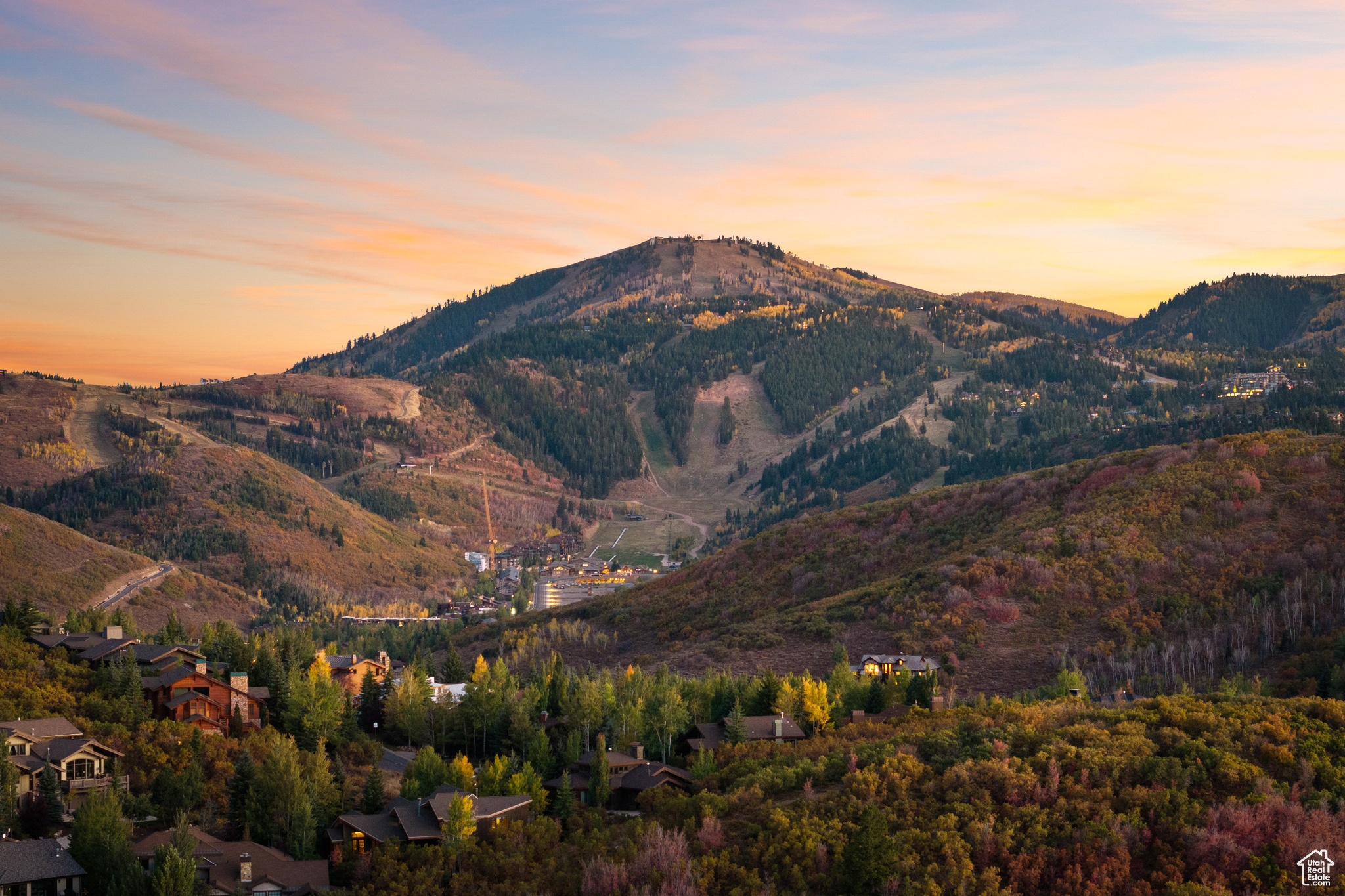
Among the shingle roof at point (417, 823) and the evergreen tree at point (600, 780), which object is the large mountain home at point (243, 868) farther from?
the evergreen tree at point (600, 780)

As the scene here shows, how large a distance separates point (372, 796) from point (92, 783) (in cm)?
1269

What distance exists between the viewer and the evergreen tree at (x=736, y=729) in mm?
72000

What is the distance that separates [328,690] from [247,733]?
21.2 feet

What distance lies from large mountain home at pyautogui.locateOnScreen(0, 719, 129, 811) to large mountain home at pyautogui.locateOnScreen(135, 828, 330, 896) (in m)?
7.45

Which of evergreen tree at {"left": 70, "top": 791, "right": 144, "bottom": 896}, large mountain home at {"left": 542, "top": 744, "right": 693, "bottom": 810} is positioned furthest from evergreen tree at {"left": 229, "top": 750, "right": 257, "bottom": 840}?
large mountain home at {"left": 542, "top": 744, "right": 693, "bottom": 810}

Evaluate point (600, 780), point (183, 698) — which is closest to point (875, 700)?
point (600, 780)

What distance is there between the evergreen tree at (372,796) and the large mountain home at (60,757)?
10.8 m

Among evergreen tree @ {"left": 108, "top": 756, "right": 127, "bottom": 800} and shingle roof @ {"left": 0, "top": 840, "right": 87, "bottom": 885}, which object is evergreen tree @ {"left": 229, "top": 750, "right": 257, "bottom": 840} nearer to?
evergreen tree @ {"left": 108, "top": 756, "right": 127, "bottom": 800}

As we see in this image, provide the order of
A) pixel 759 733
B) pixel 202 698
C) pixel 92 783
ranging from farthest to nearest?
pixel 202 698 → pixel 759 733 → pixel 92 783

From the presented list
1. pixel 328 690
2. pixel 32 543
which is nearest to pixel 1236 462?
pixel 328 690

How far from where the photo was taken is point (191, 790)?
204 ft

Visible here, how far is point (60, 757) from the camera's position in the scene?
198ft

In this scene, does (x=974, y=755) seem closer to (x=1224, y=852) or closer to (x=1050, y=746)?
(x=1050, y=746)

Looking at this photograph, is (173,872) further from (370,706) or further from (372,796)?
(370,706)
